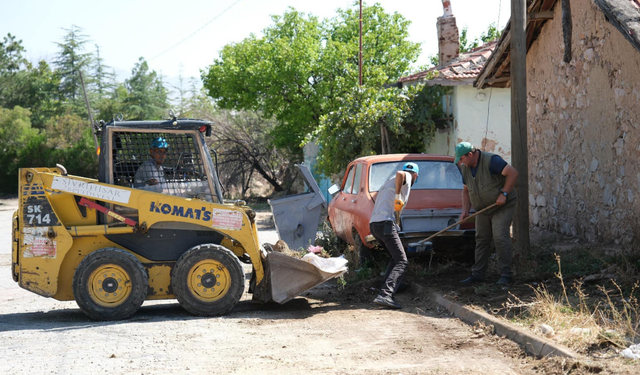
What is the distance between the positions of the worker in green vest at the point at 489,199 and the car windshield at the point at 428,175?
1.41 m

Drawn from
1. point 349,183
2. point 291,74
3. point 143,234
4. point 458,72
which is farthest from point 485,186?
point 291,74

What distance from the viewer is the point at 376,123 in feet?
62.9

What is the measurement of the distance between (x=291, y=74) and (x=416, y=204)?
72.8 feet

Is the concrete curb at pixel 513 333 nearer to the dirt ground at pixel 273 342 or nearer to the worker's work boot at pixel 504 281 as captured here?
the dirt ground at pixel 273 342

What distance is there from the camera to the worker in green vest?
859 centimetres

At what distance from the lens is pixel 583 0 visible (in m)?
10.8

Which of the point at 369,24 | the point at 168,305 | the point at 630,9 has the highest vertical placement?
the point at 369,24

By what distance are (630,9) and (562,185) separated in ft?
12.8

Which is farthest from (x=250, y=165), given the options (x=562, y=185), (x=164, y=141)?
(x=164, y=141)

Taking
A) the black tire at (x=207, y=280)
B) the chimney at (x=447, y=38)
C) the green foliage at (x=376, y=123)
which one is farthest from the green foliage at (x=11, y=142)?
the black tire at (x=207, y=280)

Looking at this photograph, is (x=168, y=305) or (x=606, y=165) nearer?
(x=168, y=305)

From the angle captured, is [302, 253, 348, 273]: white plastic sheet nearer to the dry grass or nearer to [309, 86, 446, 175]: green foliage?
the dry grass

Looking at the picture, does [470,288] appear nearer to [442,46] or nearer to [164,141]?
[164,141]

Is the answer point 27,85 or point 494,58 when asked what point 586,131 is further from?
point 27,85
